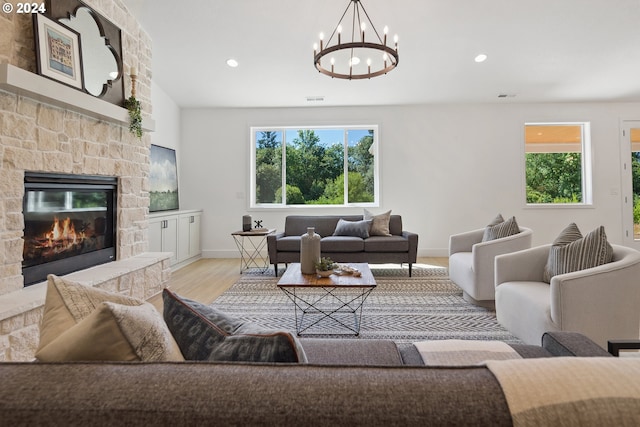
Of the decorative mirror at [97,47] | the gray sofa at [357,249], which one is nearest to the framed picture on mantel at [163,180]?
the decorative mirror at [97,47]

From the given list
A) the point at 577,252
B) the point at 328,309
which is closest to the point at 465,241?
the point at 577,252

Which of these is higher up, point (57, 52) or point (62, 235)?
point (57, 52)

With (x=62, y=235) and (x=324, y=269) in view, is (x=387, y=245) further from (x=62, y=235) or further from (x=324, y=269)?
(x=62, y=235)

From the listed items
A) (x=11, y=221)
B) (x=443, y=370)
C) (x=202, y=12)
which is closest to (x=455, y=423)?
(x=443, y=370)

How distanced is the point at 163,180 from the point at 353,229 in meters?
3.18

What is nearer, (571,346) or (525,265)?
(571,346)

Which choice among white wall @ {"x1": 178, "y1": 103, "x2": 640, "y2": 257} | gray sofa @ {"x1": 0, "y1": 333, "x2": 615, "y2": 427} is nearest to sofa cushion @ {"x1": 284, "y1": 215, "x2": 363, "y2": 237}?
white wall @ {"x1": 178, "y1": 103, "x2": 640, "y2": 257}

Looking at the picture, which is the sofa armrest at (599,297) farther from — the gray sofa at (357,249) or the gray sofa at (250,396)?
the gray sofa at (357,249)

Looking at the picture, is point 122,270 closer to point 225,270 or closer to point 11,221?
point 11,221

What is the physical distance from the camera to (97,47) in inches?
128

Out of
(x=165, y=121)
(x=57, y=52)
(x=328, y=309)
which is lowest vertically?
(x=328, y=309)

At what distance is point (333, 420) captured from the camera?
1.74 ft

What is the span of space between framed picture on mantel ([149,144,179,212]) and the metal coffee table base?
9.39 feet

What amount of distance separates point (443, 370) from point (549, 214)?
21.7 ft
